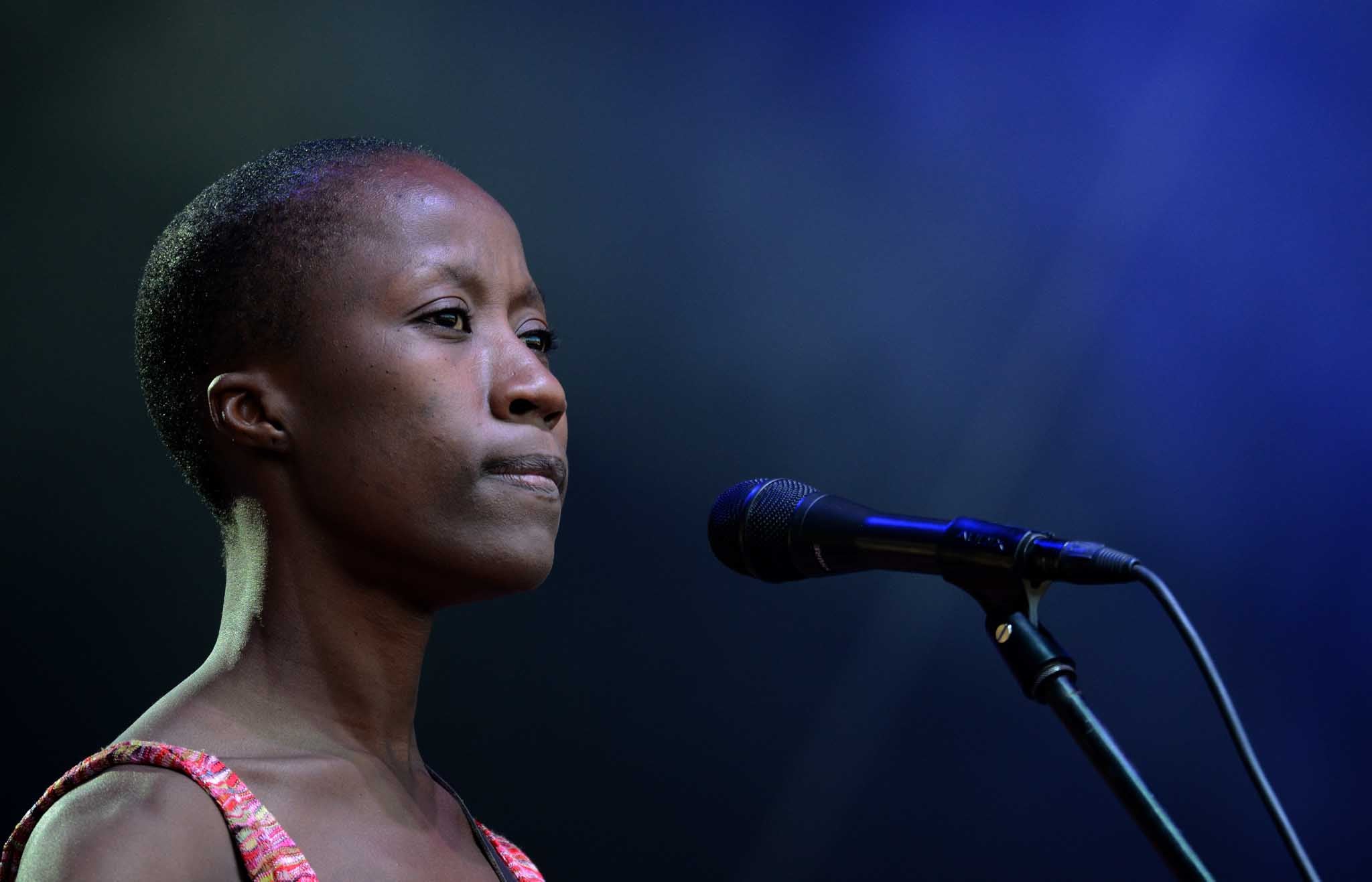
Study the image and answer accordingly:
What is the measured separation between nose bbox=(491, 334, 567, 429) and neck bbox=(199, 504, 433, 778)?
28cm

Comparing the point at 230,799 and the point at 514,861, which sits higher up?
the point at 230,799

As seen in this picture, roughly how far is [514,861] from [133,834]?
757 mm

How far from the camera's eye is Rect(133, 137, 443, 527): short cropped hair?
164 cm

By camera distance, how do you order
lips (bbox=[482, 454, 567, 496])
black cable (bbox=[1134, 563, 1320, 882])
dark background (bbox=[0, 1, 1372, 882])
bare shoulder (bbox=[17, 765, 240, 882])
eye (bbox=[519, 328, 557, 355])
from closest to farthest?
black cable (bbox=[1134, 563, 1320, 882]) < bare shoulder (bbox=[17, 765, 240, 882]) < lips (bbox=[482, 454, 567, 496]) < eye (bbox=[519, 328, 557, 355]) < dark background (bbox=[0, 1, 1372, 882])

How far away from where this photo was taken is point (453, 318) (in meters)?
1.67

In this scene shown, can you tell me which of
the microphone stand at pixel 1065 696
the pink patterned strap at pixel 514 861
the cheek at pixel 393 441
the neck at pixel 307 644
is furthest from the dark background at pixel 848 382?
Result: the microphone stand at pixel 1065 696

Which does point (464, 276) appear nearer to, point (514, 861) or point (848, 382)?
point (514, 861)

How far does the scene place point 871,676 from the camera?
3.35 metres

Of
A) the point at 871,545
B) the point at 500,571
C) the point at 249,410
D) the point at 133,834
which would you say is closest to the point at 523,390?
the point at 500,571

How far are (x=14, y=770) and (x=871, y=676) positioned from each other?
201 cm

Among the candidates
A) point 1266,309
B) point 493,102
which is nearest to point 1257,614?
point 1266,309

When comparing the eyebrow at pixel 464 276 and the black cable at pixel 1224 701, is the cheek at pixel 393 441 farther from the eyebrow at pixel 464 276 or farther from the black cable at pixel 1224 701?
the black cable at pixel 1224 701

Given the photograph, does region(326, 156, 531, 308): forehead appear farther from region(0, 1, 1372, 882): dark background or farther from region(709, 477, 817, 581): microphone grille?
region(0, 1, 1372, 882): dark background

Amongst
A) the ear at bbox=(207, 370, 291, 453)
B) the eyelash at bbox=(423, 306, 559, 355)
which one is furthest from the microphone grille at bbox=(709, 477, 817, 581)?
the ear at bbox=(207, 370, 291, 453)
